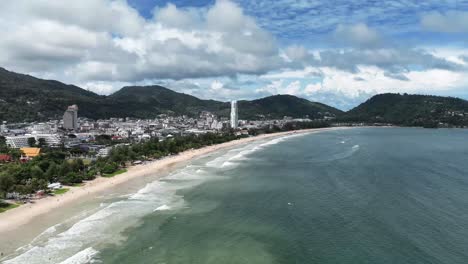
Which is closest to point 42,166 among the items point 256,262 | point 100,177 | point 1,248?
point 100,177

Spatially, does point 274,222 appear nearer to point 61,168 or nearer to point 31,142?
point 61,168

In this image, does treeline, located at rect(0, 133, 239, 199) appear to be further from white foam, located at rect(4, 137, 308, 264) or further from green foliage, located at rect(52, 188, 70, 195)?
white foam, located at rect(4, 137, 308, 264)

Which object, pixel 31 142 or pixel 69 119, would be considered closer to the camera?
pixel 31 142

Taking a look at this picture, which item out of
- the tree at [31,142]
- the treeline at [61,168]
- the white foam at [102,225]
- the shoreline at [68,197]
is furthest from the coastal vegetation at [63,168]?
the tree at [31,142]

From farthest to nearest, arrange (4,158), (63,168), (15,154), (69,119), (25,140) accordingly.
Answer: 1. (69,119)
2. (25,140)
3. (15,154)
4. (4,158)
5. (63,168)

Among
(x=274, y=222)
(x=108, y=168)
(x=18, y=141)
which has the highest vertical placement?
(x=18, y=141)

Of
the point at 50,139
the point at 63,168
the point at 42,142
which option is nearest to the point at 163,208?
the point at 63,168

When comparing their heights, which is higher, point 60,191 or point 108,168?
point 108,168

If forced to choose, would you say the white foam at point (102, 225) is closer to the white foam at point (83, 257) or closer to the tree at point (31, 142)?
the white foam at point (83, 257)

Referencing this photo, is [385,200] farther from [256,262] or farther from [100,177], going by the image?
[100,177]
